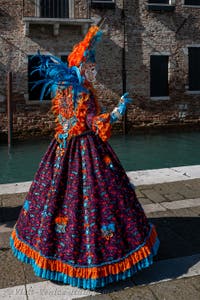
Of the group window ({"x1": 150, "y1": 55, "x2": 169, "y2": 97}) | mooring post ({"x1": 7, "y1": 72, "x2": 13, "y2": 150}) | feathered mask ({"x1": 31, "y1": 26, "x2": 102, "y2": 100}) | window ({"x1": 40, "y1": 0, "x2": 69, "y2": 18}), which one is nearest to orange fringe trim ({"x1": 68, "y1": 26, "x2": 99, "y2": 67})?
feathered mask ({"x1": 31, "y1": 26, "x2": 102, "y2": 100})

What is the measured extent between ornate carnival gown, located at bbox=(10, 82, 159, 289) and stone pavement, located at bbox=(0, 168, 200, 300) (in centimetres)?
9

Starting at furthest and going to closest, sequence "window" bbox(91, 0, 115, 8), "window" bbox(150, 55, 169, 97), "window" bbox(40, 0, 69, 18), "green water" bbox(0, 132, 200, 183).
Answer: "window" bbox(150, 55, 169, 97) → "window" bbox(91, 0, 115, 8) → "window" bbox(40, 0, 69, 18) → "green water" bbox(0, 132, 200, 183)

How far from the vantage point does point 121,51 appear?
13.4 meters

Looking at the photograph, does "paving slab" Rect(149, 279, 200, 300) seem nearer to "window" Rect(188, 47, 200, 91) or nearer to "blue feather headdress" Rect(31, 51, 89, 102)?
"blue feather headdress" Rect(31, 51, 89, 102)

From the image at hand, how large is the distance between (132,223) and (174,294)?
0.52 metres

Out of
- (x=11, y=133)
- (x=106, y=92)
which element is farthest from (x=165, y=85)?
(x=11, y=133)

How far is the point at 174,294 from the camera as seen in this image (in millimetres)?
2199

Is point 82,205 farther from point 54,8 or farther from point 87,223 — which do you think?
point 54,8

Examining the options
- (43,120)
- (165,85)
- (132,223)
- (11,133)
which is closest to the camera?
(132,223)

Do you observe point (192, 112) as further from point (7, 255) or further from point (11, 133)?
point (7, 255)

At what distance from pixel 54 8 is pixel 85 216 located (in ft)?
38.1

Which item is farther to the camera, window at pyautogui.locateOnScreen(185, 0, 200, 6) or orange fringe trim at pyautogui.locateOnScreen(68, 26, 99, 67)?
window at pyautogui.locateOnScreen(185, 0, 200, 6)

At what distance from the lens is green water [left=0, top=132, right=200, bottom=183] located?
8434 millimetres

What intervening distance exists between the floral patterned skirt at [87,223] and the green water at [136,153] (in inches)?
200
